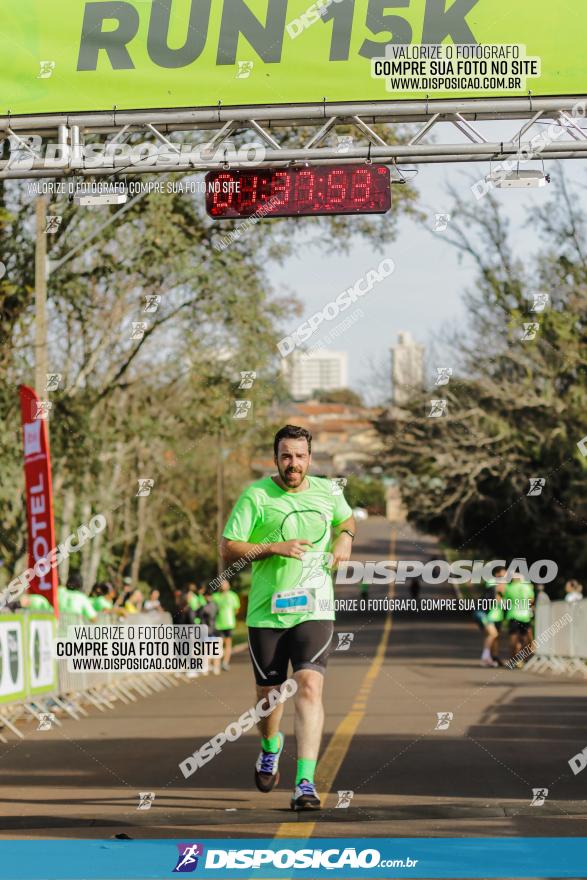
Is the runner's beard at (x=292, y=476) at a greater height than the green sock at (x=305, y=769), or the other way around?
the runner's beard at (x=292, y=476)

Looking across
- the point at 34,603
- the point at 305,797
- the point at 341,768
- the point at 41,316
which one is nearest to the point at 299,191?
the point at 341,768

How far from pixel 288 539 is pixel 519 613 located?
17.5m

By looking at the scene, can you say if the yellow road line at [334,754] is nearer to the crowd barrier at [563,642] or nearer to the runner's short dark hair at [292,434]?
the runner's short dark hair at [292,434]

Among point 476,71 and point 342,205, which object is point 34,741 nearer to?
point 342,205

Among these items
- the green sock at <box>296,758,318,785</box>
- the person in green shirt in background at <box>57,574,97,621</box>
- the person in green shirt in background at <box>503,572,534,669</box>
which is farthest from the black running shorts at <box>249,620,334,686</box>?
the person in green shirt in background at <box>503,572,534,669</box>

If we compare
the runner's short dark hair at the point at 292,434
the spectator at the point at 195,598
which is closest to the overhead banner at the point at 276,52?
the runner's short dark hair at the point at 292,434

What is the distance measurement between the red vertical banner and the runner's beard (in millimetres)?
11044

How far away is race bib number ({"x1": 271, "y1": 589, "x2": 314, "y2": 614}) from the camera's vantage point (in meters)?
8.09

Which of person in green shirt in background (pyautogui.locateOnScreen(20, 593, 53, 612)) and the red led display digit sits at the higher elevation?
the red led display digit

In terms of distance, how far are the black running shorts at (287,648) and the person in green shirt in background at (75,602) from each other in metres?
10.4

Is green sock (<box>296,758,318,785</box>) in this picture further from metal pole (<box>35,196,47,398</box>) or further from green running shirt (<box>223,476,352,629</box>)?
metal pole (<box>35,196,47,398</box>)

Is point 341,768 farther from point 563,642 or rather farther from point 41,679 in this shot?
point 563,642

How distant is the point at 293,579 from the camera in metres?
8.13

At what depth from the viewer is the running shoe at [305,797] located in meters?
7.92
